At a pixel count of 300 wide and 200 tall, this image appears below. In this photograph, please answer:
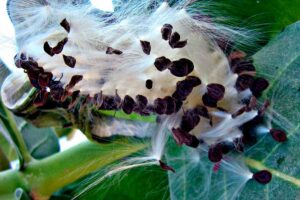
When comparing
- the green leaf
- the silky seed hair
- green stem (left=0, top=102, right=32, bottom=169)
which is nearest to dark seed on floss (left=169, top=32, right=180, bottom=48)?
the silky seed hair

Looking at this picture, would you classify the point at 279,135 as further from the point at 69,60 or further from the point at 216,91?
the point at 69,60

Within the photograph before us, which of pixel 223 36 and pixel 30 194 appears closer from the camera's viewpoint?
pixel 223 36

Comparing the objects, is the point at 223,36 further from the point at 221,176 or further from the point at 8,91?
the point at 8,91

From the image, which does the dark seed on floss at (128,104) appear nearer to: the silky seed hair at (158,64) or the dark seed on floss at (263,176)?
the silky seed hair at (158,64)

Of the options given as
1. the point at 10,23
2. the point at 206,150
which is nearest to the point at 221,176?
the point at 206,150

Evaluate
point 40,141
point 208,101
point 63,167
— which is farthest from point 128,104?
point 40,141

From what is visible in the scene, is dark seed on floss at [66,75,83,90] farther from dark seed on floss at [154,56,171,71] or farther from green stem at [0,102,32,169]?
green stem at [0,102,32,169]

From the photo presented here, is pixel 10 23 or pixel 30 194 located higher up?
pixel 10 23
